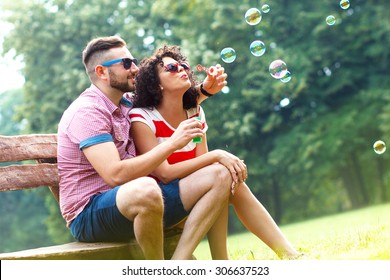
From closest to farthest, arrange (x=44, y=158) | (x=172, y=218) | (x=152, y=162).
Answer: (x=152, y=162)
(x=172, y=218)
(x=44, y=158)

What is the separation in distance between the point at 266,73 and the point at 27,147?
13541 millimetres

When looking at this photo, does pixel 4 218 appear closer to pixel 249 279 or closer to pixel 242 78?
pixel 242 78

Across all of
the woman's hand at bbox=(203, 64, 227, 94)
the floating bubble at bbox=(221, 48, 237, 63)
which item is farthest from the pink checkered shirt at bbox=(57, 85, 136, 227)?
the floating bubble at bbox=(221, 48, 237, 63)

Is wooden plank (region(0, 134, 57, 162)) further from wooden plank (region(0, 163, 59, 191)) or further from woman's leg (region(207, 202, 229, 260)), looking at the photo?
woman's leg (region(207, 202, 229, 260))

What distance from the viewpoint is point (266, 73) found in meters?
16.8

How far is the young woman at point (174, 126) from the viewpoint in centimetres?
343

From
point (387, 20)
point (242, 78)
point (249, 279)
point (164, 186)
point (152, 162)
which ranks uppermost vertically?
point (152, 162)

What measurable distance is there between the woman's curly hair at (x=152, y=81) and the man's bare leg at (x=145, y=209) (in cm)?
66

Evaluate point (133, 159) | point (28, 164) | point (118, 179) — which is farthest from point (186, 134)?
point (28, 164)

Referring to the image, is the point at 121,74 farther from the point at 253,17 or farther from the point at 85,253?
the point at 253,17

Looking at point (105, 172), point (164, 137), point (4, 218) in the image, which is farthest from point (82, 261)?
point (4, 218)

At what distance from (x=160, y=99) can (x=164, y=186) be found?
506mm

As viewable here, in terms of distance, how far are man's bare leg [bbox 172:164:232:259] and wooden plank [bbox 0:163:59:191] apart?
851mm

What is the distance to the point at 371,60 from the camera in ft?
56.4
